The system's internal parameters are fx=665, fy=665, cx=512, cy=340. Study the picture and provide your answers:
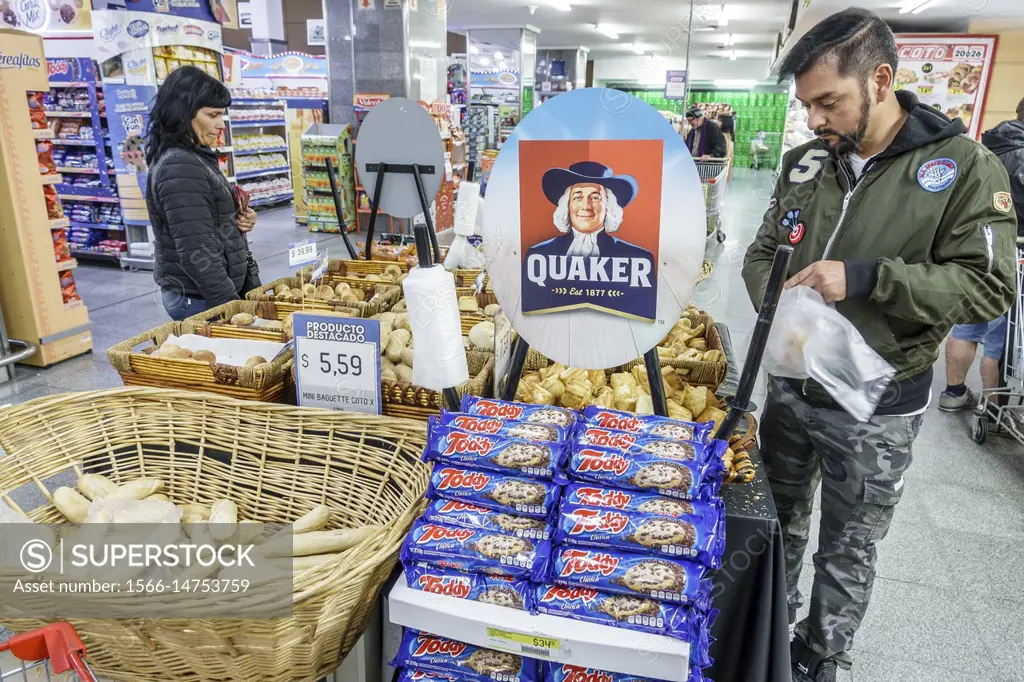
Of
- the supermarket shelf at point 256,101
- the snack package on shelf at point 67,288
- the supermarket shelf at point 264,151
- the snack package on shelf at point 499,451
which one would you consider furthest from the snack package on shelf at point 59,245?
the supermarket shelf at point 264,151

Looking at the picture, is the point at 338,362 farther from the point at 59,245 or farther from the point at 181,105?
the point at 59,245

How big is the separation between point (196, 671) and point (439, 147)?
2.48 metres

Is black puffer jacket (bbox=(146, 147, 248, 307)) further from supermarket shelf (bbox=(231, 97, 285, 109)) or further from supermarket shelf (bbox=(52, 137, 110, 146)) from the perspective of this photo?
supermarket shelf (bbox=(231, 97, 285, 109))

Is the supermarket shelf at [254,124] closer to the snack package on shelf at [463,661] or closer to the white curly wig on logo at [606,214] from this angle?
the white curly wig on logo at [606,214]

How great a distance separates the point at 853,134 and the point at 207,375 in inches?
70.5

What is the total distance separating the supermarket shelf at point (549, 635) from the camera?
1028mm

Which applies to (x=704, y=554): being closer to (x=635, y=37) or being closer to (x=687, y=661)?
(x=687, y=661)

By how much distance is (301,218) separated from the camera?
35.3 ft

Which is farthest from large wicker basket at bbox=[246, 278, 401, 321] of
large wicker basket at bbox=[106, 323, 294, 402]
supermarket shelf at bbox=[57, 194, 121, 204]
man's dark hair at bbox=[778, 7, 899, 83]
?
supermarket shelf at bbox=[57, 194, 121, 204]

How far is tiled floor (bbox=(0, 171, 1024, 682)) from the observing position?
7.23ft

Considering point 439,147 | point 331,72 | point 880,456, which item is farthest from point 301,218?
point 880,456

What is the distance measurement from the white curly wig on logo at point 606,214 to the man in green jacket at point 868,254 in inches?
20.7

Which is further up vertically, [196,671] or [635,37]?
[635,37]

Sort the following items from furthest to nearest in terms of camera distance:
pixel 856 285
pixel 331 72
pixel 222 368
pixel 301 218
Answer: pixel 301 218 → pixel 331 72 → pixel 222 368 → pixel 856 285
